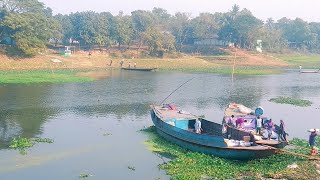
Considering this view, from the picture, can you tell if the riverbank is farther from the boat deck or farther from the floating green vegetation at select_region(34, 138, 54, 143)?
the floating green vegetation at select_region(34, 138, 54, 143)

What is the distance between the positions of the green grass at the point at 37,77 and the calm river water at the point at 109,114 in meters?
3.82

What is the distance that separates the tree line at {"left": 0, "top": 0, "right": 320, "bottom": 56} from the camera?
75562mm

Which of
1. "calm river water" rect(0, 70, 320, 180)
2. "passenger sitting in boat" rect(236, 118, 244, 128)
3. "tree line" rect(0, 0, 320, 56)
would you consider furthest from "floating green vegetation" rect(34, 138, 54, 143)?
"tree line" rect(0, 0, 320, 56)

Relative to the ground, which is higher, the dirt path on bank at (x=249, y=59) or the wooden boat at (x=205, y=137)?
the dirt path on bank at (x=249, y=59)

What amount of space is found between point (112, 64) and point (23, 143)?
59.1 m

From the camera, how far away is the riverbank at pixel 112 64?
212 ft

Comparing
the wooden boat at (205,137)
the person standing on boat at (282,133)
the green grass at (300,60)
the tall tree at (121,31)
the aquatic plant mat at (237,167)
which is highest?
the tall tree at (121,31)

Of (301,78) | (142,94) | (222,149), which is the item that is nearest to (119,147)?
(222,149)

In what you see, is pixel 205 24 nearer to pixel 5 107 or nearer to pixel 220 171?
pixel 5 107

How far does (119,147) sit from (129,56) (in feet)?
223

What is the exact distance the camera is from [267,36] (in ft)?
375

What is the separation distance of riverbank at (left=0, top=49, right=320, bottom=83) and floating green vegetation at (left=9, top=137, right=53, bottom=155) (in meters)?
31.9

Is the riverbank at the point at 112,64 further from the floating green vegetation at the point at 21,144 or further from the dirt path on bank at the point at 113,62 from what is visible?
the floating green vegetation at the point at 21,144

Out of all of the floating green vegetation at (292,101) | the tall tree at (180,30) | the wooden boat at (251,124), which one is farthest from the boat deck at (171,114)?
the tall tree at (180,30)
